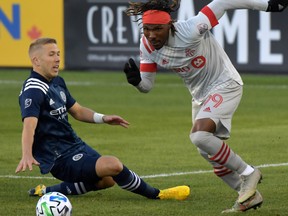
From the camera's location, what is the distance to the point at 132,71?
10086 mm

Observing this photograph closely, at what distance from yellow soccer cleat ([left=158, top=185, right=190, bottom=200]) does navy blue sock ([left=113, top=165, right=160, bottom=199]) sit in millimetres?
61

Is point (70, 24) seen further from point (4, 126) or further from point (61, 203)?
point (61, 203)

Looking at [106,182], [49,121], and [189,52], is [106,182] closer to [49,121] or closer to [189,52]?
[49,121]

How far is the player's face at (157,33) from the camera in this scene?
9.86 m

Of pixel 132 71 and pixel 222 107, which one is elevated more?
pixel 132 71

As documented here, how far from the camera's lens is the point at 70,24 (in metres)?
25.4

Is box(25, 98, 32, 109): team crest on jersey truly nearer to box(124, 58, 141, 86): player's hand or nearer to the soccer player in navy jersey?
the soccer player in navy jersey

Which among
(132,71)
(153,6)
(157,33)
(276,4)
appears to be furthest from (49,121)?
(276,4)

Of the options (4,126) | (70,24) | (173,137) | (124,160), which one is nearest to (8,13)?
(70,24)

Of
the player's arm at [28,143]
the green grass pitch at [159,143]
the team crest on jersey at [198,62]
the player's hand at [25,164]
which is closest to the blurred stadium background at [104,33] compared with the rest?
the green grass pitch at [159,143]

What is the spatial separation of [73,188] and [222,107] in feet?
5.72

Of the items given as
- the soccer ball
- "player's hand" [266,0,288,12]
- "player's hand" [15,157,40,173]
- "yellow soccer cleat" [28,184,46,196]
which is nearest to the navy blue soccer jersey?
Answer: "yellow soccer cleat" [28,184,46,196]

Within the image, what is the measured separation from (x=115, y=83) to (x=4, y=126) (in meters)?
6.92

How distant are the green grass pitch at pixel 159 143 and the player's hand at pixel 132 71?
1170mm
